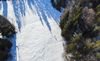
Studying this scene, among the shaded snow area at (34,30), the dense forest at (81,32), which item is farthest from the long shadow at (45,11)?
the dense forest at (81,32)

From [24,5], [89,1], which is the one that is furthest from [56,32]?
[89,1]

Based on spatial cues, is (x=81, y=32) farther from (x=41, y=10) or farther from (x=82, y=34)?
(x=41, y=10)

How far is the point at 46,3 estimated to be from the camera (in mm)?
21453

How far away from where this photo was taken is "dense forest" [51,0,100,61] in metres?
10.9

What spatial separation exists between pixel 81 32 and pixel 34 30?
38.8 ft

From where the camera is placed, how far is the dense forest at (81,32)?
10945mm

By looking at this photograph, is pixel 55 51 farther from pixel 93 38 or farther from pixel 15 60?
pixel 93 38

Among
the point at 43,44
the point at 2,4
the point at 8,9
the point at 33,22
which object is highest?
the point at 2,4

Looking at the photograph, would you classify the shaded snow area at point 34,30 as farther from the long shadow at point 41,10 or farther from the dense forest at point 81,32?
the dense forest at point 81,32

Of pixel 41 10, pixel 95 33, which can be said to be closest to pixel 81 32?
pixel 95 33

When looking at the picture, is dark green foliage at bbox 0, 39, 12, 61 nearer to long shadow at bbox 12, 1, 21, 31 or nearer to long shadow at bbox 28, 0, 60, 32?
long shadow at bbox 12, 1, 21, 31

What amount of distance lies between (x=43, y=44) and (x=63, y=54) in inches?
192

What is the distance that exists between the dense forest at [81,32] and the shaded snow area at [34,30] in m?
2.77

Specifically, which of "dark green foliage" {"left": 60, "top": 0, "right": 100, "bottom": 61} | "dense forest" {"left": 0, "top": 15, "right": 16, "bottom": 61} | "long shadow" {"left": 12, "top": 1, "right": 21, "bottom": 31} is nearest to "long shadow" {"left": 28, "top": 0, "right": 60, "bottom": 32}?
"long shadow" {"left": 12, "top": 1, "right": 21, "bottom": 31}
